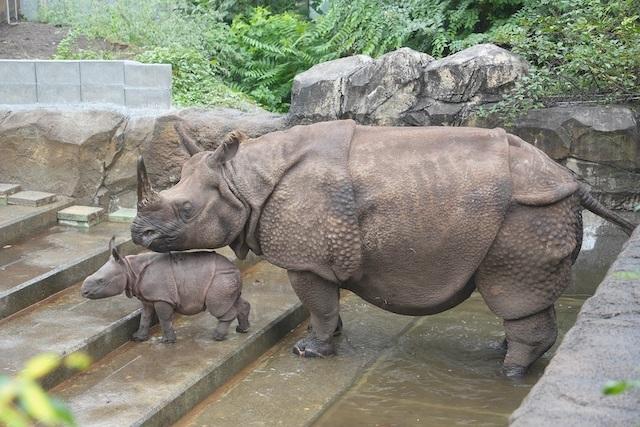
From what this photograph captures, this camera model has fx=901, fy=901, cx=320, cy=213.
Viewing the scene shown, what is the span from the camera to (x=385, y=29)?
10.5 m

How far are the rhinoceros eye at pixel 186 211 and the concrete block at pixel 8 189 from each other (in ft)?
10.9

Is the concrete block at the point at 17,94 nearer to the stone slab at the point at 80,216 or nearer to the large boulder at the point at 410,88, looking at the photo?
the stone slab at the point at 80,216

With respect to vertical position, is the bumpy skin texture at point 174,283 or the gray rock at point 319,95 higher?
the gray rock at point 319,95

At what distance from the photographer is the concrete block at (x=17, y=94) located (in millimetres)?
9453

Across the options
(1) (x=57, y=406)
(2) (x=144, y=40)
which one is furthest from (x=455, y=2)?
(1) (x=57, y=406)

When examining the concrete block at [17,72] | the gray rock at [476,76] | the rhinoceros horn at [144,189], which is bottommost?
the rhinoceros horn at [144,189]

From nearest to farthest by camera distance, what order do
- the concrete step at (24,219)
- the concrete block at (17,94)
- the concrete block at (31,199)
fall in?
the concrete step at (24,219), the concrete block at (31,199), the concrete block at (17,94)

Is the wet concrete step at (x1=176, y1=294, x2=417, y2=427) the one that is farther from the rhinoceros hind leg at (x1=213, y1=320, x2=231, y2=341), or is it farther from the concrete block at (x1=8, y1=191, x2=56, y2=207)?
the concrete block at (x1=8, y1=191, x2=56, y2=207)

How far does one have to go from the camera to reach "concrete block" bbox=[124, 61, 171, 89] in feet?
30.1

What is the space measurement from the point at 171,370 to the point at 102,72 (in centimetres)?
418

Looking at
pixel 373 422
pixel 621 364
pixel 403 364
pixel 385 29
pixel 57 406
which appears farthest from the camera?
pixel 385 29

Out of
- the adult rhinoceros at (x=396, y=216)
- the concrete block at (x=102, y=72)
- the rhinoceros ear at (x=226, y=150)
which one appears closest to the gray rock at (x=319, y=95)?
the concrete block at (x=102, y=72)

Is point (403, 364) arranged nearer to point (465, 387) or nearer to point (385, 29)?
point (465, 387)

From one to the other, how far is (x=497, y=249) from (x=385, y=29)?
495 cm
